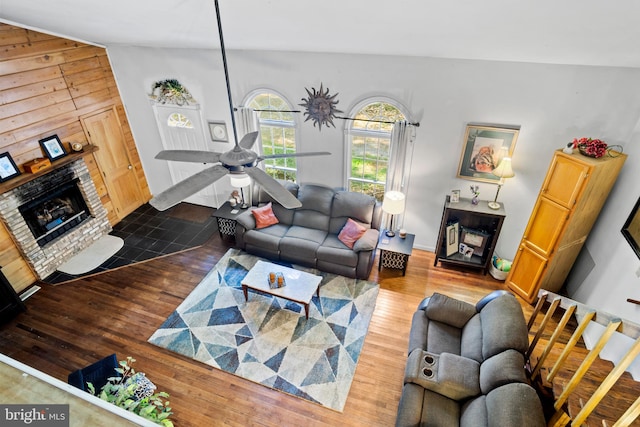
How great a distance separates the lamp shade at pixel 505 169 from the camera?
13.8ft

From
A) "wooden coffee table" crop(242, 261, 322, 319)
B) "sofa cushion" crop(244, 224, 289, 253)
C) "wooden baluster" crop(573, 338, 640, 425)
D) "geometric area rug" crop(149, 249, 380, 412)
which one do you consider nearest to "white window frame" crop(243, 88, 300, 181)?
"sofa cushion" crop(244, 224, 289, 253)

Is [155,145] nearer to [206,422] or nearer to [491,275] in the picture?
[206,422]

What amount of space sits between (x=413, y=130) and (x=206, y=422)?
4.27m

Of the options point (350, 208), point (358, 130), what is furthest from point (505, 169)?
point (350, 208)

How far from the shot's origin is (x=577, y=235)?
13.4 ft

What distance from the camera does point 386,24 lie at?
2.86m

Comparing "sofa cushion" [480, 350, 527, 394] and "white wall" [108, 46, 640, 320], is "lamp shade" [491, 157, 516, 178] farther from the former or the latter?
"sofa cushion" [480, 350, 527, 394]

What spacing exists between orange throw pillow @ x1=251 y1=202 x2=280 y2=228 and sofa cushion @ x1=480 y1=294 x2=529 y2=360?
330cm

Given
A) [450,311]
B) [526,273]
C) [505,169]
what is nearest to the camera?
[450,311]

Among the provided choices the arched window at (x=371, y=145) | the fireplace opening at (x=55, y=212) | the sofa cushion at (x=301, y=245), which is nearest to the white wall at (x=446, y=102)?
the arched window at (x=371, y=145)

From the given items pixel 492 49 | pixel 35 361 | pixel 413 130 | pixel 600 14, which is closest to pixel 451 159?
pixel 413 130

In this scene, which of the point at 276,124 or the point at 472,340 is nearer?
the point at 472,340

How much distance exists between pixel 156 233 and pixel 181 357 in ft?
9.13

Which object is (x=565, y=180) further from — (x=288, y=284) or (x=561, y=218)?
(x=288, y=284)
